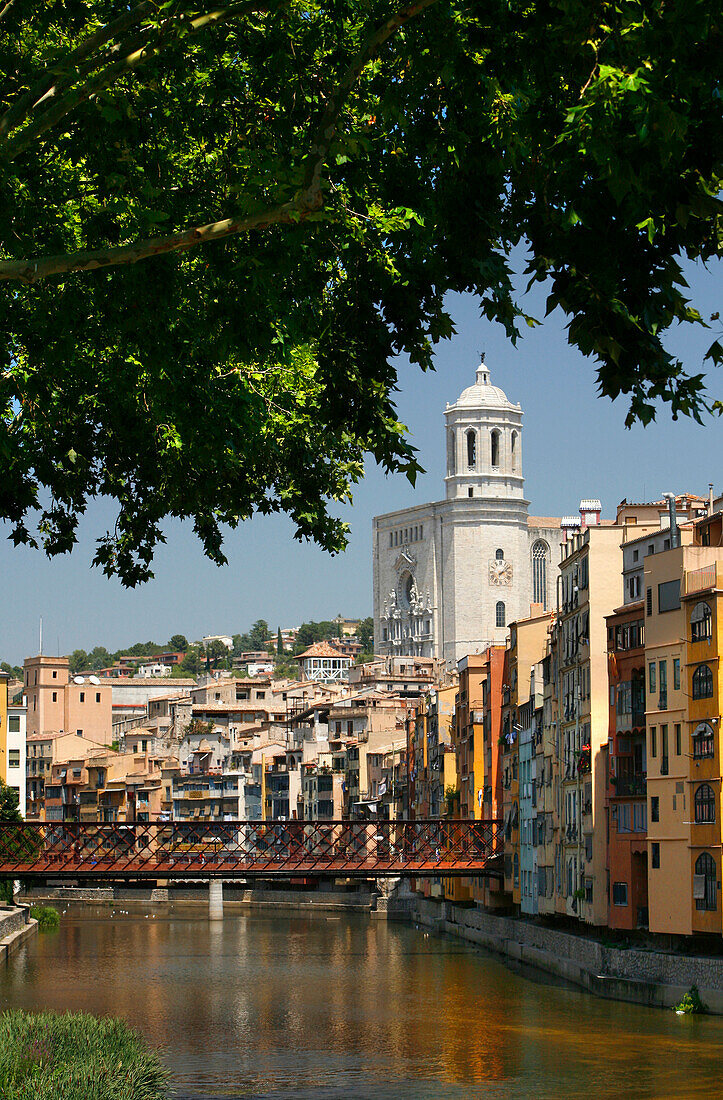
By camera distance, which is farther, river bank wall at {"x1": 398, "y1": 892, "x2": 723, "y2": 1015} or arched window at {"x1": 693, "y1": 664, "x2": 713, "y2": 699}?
arched window at {"x1": 693, "y1": 664, "x2": 713, "y2": 699}

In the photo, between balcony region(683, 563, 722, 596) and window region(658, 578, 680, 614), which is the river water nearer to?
window region(658, 578, 680, 614)

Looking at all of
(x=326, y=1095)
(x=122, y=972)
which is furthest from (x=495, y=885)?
(x=326, y=1095)

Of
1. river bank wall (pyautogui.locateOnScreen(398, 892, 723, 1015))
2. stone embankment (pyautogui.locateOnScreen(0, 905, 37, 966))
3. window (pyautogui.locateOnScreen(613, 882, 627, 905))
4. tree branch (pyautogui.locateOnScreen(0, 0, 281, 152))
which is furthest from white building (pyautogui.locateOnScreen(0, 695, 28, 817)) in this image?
tree branch (pyautogui.locateOnScreen(0, 0, 281, 152))

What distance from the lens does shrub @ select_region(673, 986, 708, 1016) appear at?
35.5 metres

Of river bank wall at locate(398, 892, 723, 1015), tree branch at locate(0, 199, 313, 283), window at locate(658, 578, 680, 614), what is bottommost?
river bank wall at locate(398, 892, 723, 1015)

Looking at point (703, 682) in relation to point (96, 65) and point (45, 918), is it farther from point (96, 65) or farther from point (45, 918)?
point (45, 918)

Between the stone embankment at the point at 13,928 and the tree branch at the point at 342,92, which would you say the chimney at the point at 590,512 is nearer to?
the stone embankment at the point at 13,928

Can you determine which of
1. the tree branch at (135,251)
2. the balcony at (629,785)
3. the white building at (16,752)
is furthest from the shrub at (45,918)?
the tree branch at (135,251)

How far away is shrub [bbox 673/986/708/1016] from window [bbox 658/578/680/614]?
355 inches

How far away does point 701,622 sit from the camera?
38.3 meters

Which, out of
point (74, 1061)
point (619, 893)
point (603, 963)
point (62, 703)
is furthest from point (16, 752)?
point (74, 1061)

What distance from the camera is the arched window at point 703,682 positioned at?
124ft

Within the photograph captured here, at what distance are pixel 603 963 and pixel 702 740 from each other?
7736mm

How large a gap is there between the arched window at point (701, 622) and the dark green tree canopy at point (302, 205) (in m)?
18.1
